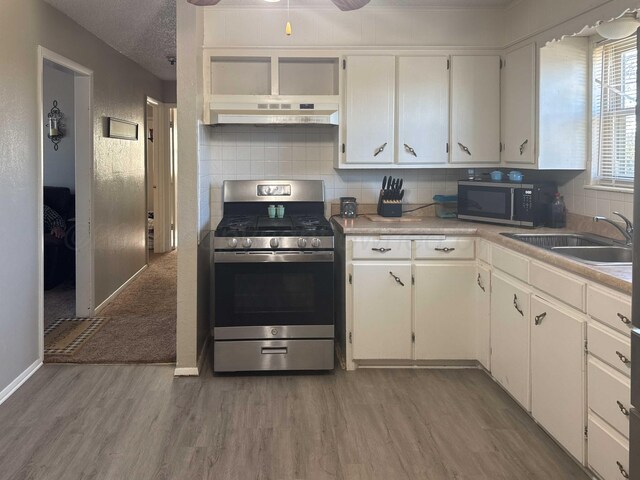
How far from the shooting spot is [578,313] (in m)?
2.48

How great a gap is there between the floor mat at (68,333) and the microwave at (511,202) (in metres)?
2.82

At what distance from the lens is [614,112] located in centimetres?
336

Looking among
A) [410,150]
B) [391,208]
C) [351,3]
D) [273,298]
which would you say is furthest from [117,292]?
[351,3]

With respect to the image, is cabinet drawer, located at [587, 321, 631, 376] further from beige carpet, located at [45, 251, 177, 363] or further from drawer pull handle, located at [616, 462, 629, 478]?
beige carpet, located at [45, 251, 177, 363]

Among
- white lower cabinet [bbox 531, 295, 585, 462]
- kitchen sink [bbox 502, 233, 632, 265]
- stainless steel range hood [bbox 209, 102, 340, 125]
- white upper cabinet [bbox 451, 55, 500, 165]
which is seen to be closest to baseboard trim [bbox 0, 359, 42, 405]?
stainless steel range hood [bbox 209, 102, 340, 125]

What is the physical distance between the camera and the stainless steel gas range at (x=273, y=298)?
362cm

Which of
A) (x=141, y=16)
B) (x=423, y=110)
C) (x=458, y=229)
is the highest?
(x=141, y=16)

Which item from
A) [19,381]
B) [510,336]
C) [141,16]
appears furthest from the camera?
[141,16]

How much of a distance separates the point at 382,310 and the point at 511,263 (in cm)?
89

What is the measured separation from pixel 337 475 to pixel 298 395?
912 mm

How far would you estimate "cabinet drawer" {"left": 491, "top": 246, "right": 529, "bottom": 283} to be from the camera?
299cm

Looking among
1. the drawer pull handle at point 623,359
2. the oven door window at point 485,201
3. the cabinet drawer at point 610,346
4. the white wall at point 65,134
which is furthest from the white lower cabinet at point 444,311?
the white wall at point 65,134

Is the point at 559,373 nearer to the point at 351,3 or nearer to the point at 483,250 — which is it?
the point at 483,250

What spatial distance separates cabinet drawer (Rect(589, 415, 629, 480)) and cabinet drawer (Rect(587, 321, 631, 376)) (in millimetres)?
245
